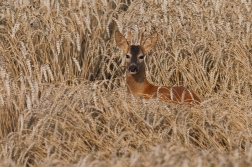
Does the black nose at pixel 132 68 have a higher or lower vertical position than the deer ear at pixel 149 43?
lower

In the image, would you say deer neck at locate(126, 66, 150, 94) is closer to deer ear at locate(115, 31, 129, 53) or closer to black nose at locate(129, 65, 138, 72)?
black nose at locate(129, 65, 138, 72)

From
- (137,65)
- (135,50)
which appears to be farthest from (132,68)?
(135,50)

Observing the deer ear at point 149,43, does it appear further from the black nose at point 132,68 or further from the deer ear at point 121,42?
the black nose at point 132,68

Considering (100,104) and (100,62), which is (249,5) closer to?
(100,62)

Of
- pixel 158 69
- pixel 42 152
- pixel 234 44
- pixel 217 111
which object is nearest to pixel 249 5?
pixel 234 44

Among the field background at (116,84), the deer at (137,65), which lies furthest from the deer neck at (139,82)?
the field background at (116,84)

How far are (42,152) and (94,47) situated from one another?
3.04 metres

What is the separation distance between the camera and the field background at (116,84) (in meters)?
6.62

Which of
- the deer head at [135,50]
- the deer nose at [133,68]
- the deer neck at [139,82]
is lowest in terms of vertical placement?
the deer neck at [139,82]

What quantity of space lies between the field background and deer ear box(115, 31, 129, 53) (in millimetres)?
241

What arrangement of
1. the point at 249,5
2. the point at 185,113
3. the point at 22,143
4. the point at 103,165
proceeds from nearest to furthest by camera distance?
1. the point at 103,165
2. the point at 22,143
3. the point at 185,113
4. the point at 249,5

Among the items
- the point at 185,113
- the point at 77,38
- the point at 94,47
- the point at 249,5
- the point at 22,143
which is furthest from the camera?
the point at 249,5

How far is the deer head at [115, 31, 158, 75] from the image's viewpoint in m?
8.87

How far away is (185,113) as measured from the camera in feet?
23.6
